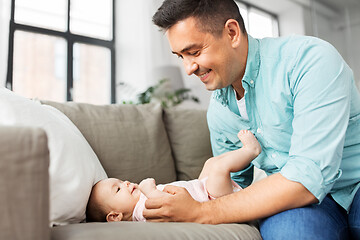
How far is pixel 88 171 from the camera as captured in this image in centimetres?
115

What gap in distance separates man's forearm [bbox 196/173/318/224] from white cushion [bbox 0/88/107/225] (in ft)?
1.26

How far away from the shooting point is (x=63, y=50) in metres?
4.60

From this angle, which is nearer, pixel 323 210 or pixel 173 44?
pixel 323 210

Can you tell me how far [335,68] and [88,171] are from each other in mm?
845

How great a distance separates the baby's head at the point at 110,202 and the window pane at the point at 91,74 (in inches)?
142

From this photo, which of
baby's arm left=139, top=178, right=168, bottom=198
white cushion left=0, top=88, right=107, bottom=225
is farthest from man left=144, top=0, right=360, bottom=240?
white cushion left=0, top=88, right=107, bottom=225

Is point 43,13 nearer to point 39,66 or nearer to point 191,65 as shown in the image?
point 39,66

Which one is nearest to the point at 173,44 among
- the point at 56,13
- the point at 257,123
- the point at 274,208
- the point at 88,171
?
the point at 257,123

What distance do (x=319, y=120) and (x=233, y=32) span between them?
0.46 m

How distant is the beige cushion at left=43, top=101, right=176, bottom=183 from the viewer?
4.81 feet

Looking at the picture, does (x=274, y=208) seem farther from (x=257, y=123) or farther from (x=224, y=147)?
(x=224, y=147)

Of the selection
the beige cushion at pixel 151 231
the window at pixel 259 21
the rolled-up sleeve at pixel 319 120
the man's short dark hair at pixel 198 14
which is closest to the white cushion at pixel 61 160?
the beige cushion at pixel 151 231

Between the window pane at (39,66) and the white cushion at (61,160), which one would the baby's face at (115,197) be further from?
the window pane at (39,66)

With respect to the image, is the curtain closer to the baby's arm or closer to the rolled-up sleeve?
the baby's arm
